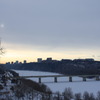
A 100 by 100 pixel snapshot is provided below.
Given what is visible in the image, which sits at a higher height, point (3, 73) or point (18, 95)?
point (3, 73)

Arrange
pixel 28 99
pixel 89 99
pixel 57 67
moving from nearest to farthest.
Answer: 1. pixel 28 99
2. pixel 89 99
3. pixel 57 67

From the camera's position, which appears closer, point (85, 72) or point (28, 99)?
point (28, 99)

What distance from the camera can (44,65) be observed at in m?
146

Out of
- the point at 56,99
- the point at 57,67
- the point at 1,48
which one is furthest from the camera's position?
the point at 57,67

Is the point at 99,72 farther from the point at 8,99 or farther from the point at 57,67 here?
the point at 8,99

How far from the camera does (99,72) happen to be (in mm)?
87000

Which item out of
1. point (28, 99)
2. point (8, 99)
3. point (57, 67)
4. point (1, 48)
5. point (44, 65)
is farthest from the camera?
point (44, 65)

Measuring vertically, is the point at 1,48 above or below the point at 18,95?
above

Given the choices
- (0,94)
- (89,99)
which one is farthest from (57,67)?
(0,94)

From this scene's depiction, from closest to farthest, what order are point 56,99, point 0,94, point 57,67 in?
point 0,94 → point 56,99 → point 57,67

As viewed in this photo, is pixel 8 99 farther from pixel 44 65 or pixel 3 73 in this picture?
pixel 44 65

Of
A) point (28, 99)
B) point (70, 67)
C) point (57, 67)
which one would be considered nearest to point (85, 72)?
point (70, 67)

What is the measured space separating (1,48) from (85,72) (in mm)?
85287

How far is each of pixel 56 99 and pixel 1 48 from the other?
10968 mm
